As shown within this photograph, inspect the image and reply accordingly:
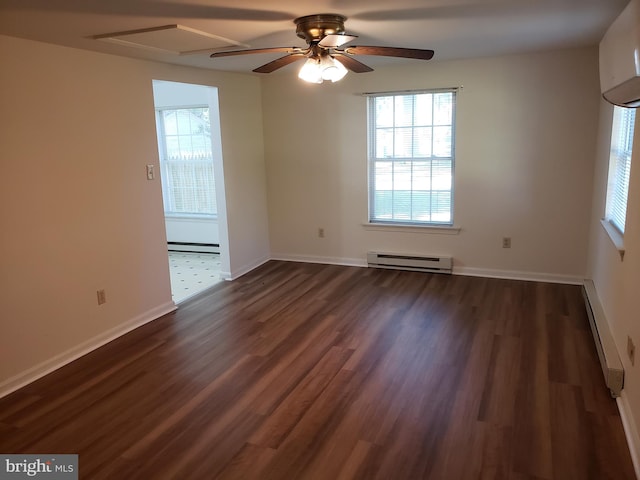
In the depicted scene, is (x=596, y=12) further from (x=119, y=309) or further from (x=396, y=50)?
(x=119, y=309)

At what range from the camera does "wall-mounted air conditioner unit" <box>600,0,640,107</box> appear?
2.05 meters

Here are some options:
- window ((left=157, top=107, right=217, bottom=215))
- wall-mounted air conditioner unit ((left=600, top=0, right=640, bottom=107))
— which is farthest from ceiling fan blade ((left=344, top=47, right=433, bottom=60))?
window ((left=157, top=107, right=217, bottom=215))

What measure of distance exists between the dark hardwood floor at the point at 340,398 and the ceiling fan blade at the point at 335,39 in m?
2.12

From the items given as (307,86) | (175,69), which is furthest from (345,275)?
(175,69)

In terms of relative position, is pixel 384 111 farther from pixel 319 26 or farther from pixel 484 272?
pixel 319 26

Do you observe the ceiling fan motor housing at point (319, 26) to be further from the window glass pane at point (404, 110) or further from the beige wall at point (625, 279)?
the window glass pane at point (404, 110)

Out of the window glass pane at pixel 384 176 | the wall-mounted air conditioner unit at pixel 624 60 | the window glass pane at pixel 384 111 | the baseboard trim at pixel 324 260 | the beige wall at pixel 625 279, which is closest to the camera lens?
the wall-mounted air conditioner unit at pixel 624 60

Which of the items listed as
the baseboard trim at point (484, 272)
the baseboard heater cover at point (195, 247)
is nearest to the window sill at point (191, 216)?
the baseboard heater cover at point (195, 247)

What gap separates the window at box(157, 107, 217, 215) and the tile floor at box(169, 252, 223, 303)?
75 centimetres

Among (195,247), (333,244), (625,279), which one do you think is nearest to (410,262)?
(333,244)

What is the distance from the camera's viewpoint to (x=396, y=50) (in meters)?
2.74

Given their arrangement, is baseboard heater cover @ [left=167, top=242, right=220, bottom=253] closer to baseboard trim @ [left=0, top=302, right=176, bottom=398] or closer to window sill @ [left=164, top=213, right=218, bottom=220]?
window sill @ [left=164, top=213, right=218, bottom=220]

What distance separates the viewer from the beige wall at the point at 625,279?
2.38m

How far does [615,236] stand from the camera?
10.4 ft
